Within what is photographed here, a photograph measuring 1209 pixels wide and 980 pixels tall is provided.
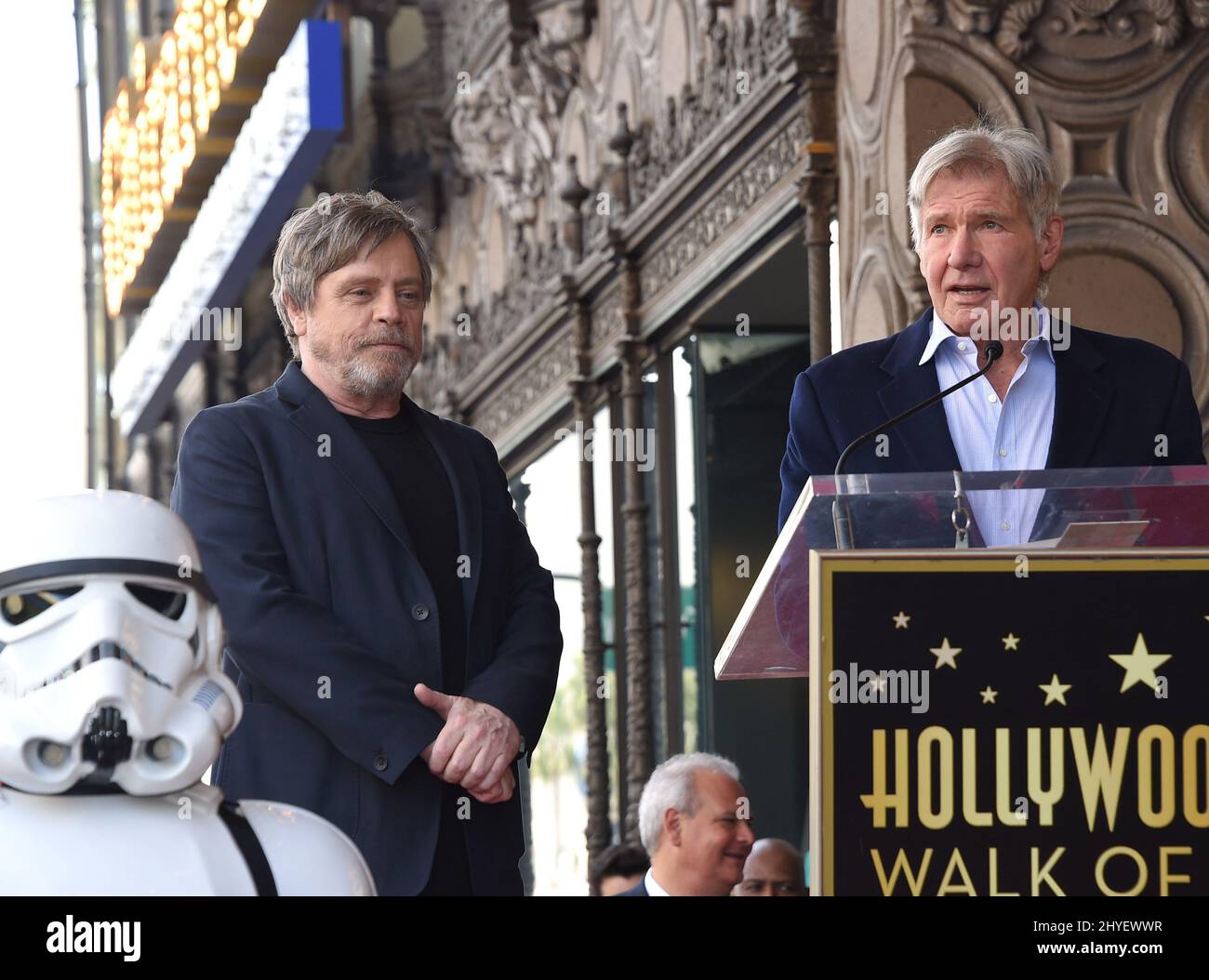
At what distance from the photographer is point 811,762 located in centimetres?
283

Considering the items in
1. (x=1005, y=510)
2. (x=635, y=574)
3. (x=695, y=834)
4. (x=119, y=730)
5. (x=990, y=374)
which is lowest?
(x=695, y=834)

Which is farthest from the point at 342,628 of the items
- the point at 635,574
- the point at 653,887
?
the point at 635,574

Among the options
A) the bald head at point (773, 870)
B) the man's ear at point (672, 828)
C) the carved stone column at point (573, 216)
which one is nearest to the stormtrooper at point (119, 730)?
the man's ear at point (672, 828)

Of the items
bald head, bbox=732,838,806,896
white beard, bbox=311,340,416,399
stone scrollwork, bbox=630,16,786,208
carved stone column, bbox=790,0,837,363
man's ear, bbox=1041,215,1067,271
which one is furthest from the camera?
stone scrollwork, bbox=630,16,786,208

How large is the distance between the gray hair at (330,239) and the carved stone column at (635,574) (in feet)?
20.9

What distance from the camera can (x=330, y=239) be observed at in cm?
370

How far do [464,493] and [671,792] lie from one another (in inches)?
100

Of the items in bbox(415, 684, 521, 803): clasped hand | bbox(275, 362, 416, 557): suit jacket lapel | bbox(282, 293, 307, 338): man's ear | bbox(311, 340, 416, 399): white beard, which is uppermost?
bbox(282, 293, 307, 338): man's ear

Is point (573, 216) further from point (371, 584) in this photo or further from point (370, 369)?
point (371, 584)

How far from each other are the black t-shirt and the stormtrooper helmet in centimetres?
100

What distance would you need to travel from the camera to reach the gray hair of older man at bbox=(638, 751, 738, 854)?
6.05m

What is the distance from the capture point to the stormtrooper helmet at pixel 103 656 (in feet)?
8.21

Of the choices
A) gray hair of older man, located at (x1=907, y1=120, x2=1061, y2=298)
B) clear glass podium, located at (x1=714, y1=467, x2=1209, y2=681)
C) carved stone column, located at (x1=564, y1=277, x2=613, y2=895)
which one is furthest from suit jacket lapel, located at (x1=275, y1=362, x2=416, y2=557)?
carved stone column, located at (x1=564, y1=277, x2=613, y2=895)

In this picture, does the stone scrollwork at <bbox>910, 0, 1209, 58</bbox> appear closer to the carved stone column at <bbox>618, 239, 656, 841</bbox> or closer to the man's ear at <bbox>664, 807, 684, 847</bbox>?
the man's ear at <bbox>664, 807, 684, 847</bbox>
